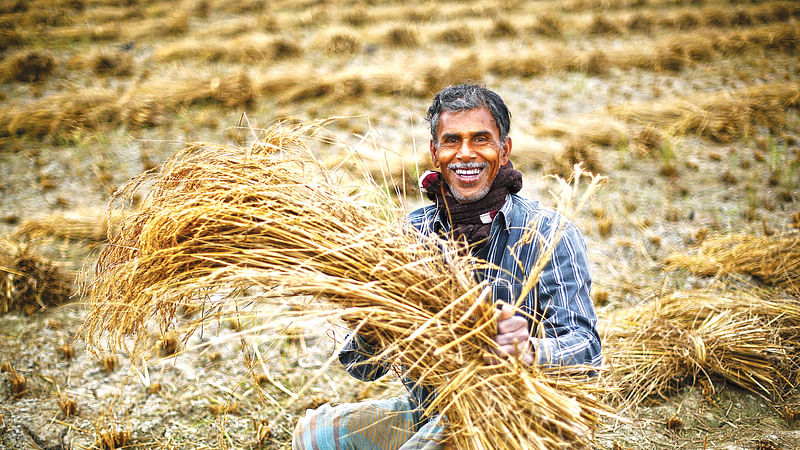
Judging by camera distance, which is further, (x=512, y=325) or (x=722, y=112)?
(x=722, y=112)

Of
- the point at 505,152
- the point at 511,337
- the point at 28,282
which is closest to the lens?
the point at 511,337

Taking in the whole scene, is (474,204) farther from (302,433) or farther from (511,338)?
(302,433)

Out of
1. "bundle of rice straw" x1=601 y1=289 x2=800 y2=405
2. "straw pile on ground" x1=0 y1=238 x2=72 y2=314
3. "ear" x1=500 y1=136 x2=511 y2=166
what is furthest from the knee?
"straw pile on ground" x1=0 y1=238 x2=72 y2=314

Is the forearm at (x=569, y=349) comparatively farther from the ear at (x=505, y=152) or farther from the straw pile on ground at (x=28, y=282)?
the straw pile on ground at (x=28, y=282)

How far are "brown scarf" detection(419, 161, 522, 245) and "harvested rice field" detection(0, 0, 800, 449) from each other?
0.79 ft

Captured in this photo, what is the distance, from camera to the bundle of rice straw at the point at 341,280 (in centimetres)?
107

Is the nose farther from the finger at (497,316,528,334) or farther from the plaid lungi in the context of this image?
the plaid lungi

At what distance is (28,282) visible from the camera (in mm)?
2977

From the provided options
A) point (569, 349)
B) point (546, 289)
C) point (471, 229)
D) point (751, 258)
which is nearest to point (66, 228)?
point (471, 229)

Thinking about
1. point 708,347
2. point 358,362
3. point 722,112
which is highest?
point 358,362

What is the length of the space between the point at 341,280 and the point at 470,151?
0.59m

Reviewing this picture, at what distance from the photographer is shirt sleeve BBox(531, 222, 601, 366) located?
1205 mm

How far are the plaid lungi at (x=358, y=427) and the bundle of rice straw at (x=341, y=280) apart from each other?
34cm

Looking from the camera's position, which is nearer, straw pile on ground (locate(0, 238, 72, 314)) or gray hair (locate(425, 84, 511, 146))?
gray hair (locate(425, 84, 511, 146))
